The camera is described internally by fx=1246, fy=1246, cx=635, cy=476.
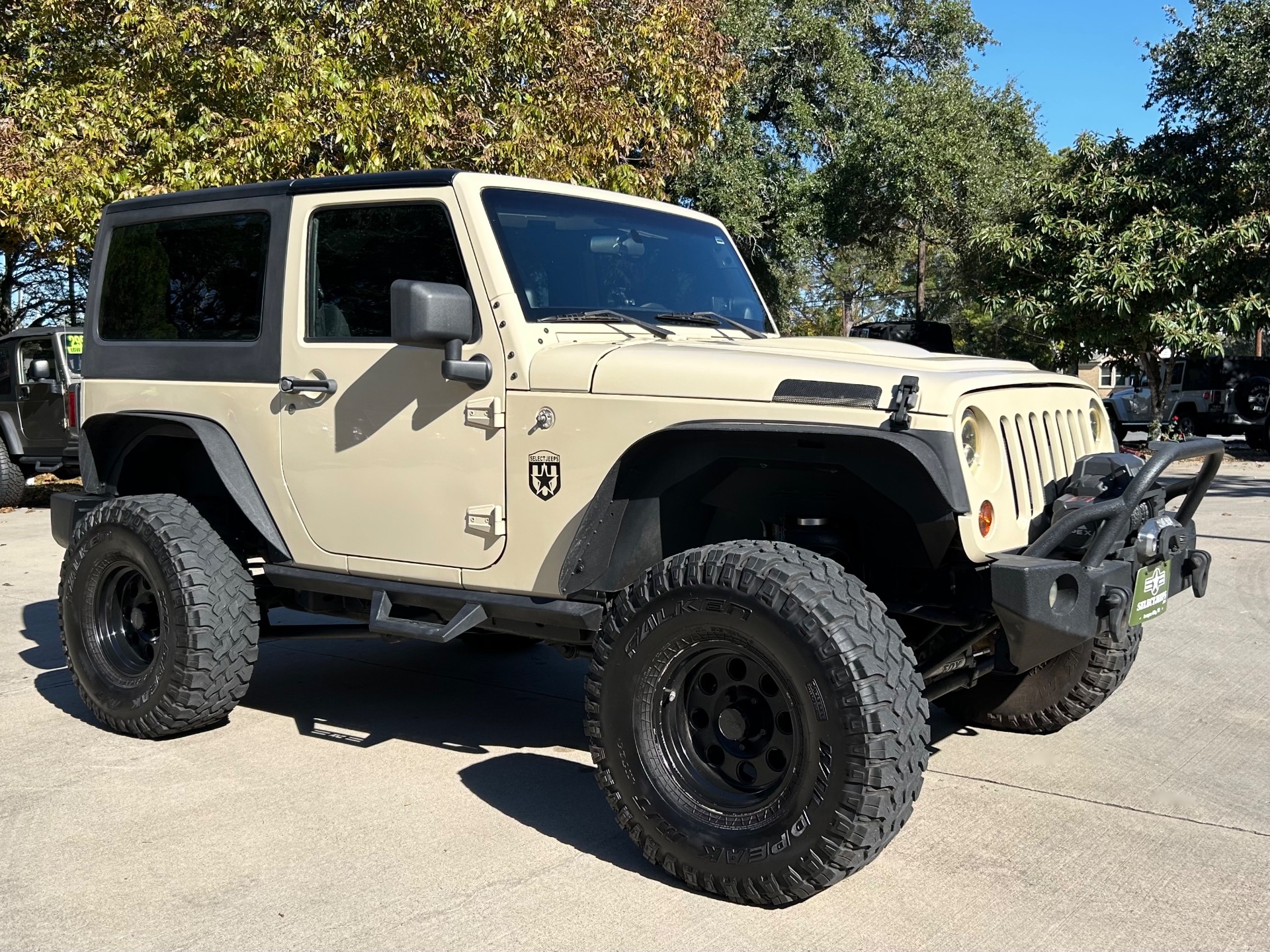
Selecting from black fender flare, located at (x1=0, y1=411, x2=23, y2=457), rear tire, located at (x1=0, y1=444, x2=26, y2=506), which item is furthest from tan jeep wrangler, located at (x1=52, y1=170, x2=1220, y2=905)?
black fender flare, located at (x1=0, y1=411, x2=23, y2=457)

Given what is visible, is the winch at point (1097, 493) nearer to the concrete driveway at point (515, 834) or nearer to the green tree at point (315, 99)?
the concrete driveway at point (515, 834)

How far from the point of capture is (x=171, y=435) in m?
5.08

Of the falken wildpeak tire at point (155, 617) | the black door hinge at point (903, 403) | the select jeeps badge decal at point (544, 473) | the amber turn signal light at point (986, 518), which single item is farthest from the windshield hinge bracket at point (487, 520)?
the amber turn signal light at point (986, 518)

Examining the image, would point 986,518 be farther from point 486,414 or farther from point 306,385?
point 306,385

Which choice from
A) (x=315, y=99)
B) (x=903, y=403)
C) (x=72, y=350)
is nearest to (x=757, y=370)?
(x=903, y=403)

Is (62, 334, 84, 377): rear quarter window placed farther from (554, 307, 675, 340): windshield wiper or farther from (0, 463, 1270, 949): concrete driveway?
(554, 307, 675, 340): windshield wiper

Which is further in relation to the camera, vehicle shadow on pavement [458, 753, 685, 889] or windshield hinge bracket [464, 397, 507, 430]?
windshield hinge bracket [464, 397, 507, 430]

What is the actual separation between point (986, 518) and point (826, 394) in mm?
582

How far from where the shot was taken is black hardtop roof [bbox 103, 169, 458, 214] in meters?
4.36

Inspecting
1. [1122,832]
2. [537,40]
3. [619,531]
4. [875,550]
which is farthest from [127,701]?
[537,40]

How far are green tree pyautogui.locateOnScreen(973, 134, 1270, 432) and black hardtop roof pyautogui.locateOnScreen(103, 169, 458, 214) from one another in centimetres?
1431

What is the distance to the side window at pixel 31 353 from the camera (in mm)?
14039

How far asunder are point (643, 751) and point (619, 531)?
709mm

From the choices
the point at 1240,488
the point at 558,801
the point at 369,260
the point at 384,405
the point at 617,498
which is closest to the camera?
the point at 617,498
